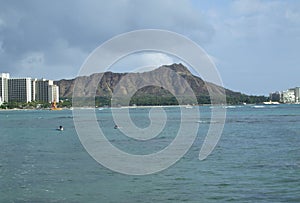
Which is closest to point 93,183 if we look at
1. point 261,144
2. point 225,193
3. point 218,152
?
point 225,193

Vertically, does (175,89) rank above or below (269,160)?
above

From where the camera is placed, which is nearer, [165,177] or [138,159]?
[165,177]

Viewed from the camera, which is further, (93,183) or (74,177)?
(74,177)

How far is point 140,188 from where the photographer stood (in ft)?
74.3

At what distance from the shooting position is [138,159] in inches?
1302

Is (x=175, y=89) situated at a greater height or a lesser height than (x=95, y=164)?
greater

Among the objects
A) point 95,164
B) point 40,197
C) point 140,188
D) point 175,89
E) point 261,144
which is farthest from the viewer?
point 175,89

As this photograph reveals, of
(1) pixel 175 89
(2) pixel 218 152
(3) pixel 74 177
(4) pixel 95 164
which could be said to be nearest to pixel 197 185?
(3) pixel 74 177

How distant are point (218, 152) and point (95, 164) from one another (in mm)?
10264

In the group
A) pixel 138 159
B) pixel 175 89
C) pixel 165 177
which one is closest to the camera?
pixel 165 177

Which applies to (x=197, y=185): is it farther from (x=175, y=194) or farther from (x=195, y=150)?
(x=195, y=150)

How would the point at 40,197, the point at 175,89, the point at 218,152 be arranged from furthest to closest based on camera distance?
the point at 175,89
the point at 218,152
the point at 40,197

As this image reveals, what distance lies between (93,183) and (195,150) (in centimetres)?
1548

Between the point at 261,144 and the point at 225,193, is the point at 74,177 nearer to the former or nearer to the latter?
the point at 225,193
